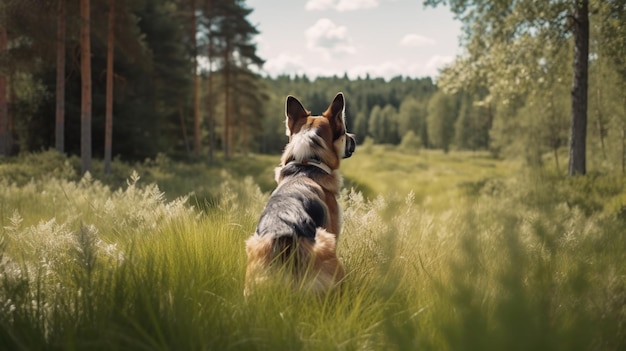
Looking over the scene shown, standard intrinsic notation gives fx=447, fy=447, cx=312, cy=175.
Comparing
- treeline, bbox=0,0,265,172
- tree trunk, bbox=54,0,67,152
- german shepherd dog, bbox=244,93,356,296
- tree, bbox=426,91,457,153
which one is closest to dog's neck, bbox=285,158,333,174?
german shepherd dog, bbox=244,93,356,296

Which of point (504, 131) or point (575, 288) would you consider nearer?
point (575, 288)

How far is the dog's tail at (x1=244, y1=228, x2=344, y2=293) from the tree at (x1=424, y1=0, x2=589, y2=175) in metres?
12.1

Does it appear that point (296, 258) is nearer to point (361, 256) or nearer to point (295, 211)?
point (295, 211)

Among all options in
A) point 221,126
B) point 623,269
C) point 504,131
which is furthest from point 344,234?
point 221,126

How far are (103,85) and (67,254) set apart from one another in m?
Answer: 26.4

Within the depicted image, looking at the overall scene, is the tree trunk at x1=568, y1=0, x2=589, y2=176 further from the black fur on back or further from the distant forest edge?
the black fur on back

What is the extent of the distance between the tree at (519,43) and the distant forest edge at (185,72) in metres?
0.05

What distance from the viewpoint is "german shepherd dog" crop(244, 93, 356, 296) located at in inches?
115

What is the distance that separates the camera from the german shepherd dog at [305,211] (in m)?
2.92

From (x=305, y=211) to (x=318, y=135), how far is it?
1229mm

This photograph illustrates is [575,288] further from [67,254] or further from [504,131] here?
[504,131]

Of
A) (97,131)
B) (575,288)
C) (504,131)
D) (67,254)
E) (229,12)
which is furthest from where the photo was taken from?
(504,131)

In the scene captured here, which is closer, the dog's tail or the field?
the field

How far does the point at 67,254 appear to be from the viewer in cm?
291
